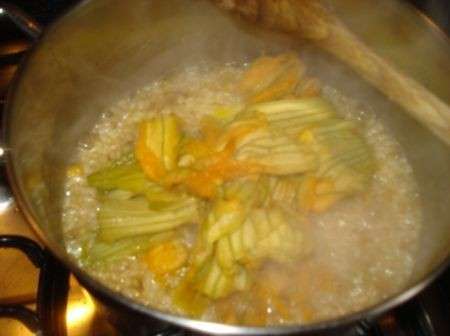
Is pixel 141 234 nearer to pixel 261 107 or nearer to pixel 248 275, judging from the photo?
pixel 248 275

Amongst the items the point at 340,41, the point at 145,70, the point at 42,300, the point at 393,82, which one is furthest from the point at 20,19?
the point at 393,82

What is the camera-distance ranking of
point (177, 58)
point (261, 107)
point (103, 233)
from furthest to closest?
point (177, 58) < point (261, 107) < point (103, 233)

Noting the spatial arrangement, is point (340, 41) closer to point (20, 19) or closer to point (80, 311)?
point (20, 19)

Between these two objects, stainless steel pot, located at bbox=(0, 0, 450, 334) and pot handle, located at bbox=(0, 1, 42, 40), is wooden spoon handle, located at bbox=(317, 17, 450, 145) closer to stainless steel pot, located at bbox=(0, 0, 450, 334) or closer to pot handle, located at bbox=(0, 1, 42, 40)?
stainless steel pot, located at bbox=(0, 0, 450, 334)

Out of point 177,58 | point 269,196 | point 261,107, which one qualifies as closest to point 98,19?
point 177,58

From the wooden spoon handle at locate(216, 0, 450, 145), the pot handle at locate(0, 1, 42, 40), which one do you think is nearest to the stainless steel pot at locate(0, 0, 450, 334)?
the pot handle at locate(0, 1, 42, 40)

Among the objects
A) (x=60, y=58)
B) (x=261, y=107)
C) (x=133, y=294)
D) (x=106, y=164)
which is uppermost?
(x=60, y=58)
